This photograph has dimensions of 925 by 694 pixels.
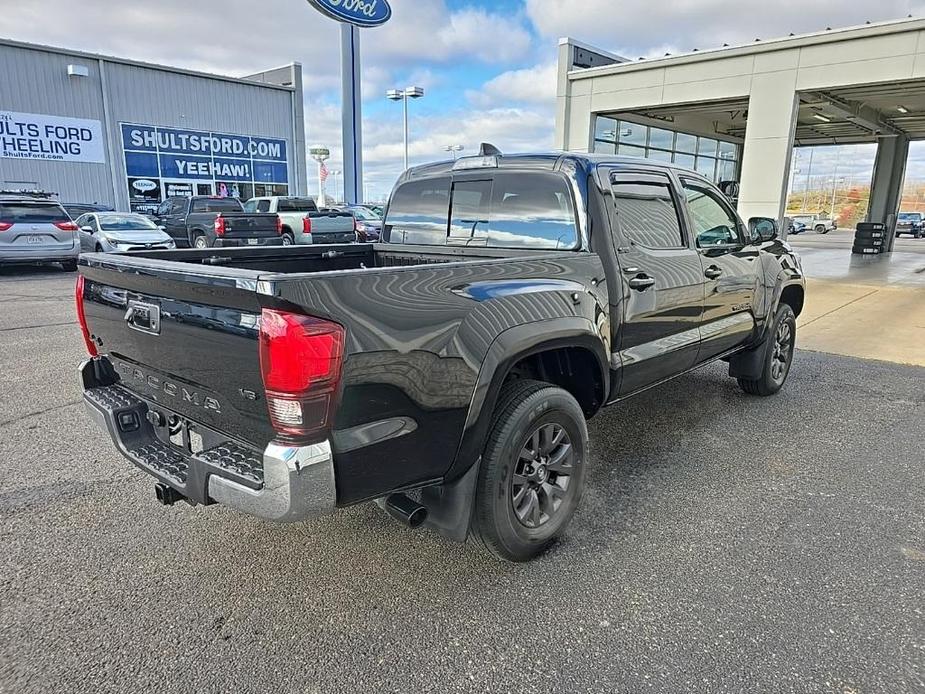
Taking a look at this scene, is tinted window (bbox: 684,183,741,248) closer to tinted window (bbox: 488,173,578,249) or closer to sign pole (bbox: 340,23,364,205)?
tinted window (bbox: 488,173,578,249)

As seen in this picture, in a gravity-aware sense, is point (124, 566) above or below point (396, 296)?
below

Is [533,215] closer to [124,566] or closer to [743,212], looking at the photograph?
[124,566]

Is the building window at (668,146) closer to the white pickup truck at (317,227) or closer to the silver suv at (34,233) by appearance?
the white pickup truck at (317,227)

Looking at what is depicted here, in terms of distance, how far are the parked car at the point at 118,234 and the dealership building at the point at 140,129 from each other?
928 cm

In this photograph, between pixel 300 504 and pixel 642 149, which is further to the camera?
pixel 642 149

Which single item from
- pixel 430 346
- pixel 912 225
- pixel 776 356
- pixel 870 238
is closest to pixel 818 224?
pixel 912 225

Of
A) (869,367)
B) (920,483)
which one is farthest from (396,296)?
(869,367)

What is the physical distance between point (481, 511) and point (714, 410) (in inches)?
127

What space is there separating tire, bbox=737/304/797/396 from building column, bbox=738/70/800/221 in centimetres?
990

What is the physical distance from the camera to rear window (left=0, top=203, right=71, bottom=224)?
13.4m

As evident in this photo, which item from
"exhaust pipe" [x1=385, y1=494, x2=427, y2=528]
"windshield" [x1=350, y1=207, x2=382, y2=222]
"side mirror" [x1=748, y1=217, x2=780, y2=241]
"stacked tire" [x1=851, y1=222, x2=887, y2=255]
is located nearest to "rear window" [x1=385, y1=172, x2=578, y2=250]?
"exhaust pipe" [x1=385, y1=494, x2=427, y2=528]

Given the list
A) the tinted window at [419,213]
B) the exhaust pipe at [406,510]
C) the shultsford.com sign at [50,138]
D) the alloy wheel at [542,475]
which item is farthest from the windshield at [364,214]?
the exhaust pipe at [406,510]

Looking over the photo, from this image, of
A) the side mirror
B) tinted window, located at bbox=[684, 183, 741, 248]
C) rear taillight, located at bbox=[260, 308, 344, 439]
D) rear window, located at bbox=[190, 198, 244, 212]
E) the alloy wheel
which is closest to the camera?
rear taillight, located at bbox=[260, 308, 344, 439]

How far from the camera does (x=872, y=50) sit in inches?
516
